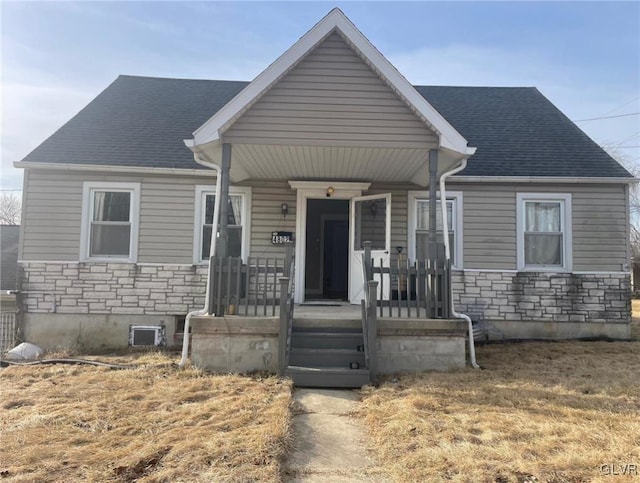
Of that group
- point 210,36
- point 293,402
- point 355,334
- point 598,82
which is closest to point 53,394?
point 293,402

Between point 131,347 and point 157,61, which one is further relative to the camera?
point 157,61

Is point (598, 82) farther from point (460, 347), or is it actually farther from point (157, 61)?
point (157, 61)

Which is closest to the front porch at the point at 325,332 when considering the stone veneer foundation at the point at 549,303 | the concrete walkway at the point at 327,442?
the concrete walkway at the point at 327,442

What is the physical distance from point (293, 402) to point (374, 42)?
14.9ft

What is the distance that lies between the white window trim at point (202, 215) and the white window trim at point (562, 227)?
5.08 m

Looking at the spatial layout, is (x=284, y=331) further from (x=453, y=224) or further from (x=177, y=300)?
(x=453, y=224)

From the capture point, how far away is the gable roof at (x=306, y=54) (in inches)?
207

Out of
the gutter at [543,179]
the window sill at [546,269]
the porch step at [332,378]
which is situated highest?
the gutter at [543,179]

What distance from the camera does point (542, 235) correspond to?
25.4 feet

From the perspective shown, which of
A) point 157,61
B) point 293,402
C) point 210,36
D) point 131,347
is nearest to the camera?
point 293,402

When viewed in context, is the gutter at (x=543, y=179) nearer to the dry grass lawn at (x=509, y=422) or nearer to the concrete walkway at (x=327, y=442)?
the dry grass lawn at (x=509, y=422)

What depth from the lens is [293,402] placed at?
13.3 ft

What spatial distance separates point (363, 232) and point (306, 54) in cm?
334

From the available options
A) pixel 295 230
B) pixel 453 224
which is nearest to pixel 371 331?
pixel 295 230
